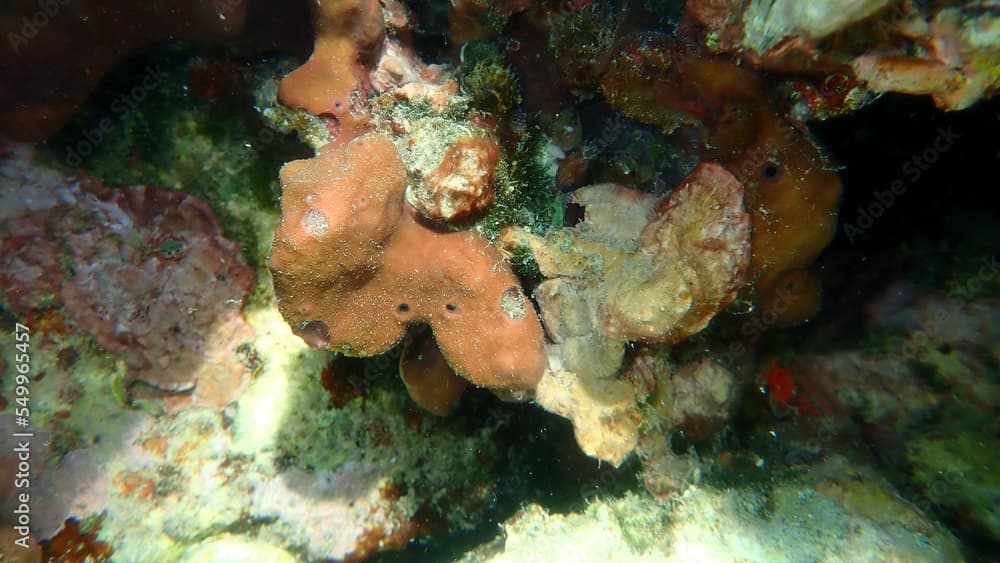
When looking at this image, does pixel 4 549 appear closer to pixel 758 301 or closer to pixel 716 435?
pixel 716 435

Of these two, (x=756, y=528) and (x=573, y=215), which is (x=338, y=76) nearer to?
(x=573, y=215)

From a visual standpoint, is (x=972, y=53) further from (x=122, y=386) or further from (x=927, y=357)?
(x=122, y=386)

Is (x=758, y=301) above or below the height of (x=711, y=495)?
above

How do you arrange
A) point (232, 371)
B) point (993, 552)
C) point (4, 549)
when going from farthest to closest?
1. point (232, 371)
2. point (4, 549)
3. point (993, 552)

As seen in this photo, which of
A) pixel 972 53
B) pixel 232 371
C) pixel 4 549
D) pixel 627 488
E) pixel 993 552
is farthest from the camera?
pixel 232 371

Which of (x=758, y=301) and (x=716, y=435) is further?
(x=716, y=435)

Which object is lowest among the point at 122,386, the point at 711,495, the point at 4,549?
the point at 4,549

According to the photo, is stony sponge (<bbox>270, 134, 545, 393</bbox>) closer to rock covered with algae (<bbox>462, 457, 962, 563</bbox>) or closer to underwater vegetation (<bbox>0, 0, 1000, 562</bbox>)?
underwater vegetation (<bbox>0, 0, 1000, 562</bbox>)

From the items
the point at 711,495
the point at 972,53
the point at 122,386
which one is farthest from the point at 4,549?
the point at 972,53
